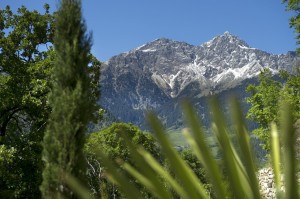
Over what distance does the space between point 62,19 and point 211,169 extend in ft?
18.5

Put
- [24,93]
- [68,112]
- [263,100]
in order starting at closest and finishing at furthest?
[68,112], [24,93], [263,100]

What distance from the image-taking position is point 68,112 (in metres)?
5.81

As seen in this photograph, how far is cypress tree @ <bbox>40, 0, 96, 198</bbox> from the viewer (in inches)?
225

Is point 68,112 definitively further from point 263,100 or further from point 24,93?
point 263,100

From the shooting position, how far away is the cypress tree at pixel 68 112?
18.7ft

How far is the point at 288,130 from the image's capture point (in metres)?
0.94

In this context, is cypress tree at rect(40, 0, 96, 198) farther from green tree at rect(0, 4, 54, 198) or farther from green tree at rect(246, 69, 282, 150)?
green tree at rect(246, 69, 282, 150)

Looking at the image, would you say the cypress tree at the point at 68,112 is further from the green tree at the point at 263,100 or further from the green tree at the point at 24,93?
the green tree at the point at 263,100

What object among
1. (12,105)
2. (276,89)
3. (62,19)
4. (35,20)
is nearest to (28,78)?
(12,105)

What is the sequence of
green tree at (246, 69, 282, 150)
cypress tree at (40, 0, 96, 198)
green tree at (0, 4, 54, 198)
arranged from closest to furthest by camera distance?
cypress tree at (40, 0, 96, 198)
green tree at (0, 4, 54, 198)
green tree at (246, 69, 282, 150)

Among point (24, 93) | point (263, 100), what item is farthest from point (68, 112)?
point (263, 100)

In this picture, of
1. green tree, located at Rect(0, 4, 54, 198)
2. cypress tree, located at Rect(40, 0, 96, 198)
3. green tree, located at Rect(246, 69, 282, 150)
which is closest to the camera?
cypress tree, located at Rect(40, 0, 96, 198)

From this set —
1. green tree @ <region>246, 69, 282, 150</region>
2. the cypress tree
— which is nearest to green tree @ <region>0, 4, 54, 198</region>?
the cypress tree

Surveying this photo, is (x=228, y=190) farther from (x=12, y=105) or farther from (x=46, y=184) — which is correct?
(x=12, y=105)
